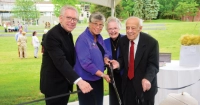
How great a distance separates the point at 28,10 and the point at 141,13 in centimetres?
1322

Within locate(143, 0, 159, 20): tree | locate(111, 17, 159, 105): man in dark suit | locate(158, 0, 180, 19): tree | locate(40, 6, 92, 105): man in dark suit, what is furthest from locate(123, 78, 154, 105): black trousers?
locate(143, 0, 159, 20): tree

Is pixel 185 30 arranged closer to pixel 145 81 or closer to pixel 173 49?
pixel 173 49

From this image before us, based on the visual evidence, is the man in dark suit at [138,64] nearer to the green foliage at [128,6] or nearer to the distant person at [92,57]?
the distant person at [92,57]

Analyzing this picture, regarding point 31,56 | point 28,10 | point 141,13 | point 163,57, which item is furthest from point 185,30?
point 28,10

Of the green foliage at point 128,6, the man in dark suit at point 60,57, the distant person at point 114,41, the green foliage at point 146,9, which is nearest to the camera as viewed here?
the man in dark suit at point 60,57

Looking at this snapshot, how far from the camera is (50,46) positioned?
162cm

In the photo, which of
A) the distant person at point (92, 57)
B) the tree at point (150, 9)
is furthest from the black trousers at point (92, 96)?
the tree at point (150, 9)

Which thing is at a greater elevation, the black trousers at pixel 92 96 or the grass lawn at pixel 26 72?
the black trousers at pixel 92 96

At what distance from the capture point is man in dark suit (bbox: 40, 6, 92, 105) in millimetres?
1598

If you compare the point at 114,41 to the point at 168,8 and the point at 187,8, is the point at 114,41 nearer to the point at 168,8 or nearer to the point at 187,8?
the point at 187,8

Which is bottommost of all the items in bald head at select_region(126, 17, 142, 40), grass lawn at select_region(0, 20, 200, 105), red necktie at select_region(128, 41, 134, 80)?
grass lawn at select_region(0, 20, 200, 105)

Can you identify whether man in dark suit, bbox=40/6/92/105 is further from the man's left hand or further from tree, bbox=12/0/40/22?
tree, bbox=12/0/40/22

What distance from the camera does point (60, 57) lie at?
1.60 meters

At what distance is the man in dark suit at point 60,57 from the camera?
1.60 m
